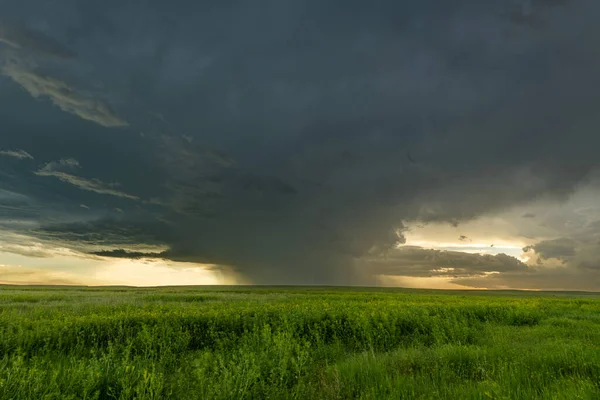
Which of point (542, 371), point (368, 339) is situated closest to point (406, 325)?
point (368, 339)

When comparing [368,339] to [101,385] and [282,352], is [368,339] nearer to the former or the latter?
[282,352]

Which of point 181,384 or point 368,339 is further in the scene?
point 368,339

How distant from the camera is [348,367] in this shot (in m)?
8.95

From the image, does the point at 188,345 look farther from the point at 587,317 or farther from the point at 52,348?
the point at 587,317

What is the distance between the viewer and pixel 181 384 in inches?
317

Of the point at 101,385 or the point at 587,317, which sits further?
the point at 587,317

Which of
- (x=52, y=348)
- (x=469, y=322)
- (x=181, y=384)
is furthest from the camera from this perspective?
→ (x=469, y=322)

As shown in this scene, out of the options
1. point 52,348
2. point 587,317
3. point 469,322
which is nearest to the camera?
point 52,348

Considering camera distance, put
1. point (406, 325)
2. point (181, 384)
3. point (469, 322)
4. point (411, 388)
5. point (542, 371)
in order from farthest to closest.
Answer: point (469, 322), point (406, 325), point (542, 371), point (181, 384), point (411, 388)

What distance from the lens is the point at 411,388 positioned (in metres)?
7.35

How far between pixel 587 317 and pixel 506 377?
66.3 feet

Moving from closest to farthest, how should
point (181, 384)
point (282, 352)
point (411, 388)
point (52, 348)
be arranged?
point (411, 388) < point (181, 384) < point (282, 352) < point (52, 348)

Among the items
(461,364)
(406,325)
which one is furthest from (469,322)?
(461,364)

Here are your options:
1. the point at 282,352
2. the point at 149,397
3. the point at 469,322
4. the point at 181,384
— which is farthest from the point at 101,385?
the point at 469,322
